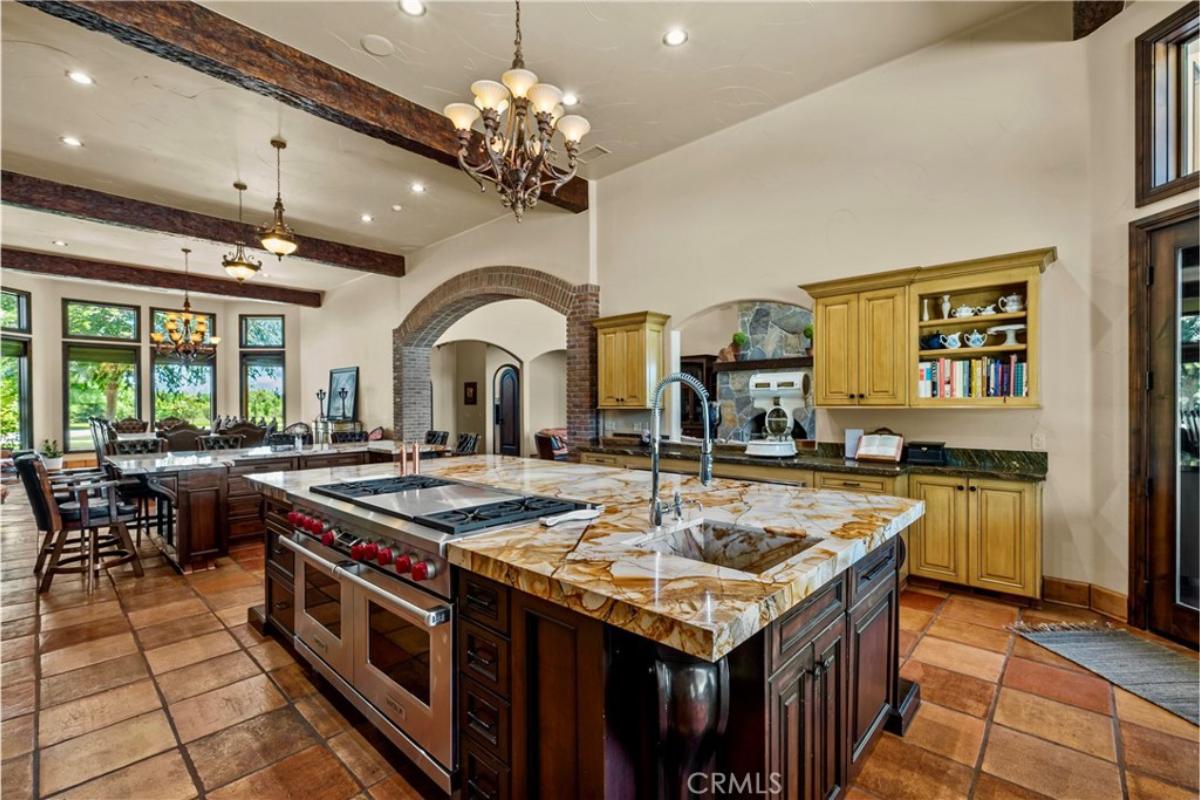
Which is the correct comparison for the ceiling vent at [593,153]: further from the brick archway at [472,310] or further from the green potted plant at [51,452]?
the green potted plant at [51,452]

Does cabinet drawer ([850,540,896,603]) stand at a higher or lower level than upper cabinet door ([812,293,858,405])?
lower

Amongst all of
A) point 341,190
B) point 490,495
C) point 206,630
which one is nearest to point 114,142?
point 341,190

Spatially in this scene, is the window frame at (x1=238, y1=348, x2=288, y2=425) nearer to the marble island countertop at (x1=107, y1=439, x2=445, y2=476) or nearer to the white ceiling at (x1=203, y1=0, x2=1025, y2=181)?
the marble island countertop at (x1=107, y1=439, x2=445, y2=476)

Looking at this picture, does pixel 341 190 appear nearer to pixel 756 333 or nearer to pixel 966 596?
pixel 756 333

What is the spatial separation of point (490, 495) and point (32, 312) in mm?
11794

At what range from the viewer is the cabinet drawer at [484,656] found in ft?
4.80

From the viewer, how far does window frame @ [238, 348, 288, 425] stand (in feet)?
38.8

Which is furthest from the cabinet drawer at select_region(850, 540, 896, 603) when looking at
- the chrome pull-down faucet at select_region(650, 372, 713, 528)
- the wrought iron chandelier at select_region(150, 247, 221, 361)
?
the wrought iron chandelier at select_region(150, 247, 221, 361)

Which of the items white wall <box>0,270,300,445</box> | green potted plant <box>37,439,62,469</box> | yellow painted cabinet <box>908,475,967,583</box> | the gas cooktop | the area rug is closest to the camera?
the gas cooktop

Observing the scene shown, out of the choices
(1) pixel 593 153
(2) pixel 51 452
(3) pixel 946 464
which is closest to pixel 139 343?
(2) pixel 51 452

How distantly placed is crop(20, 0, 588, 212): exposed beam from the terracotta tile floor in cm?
335

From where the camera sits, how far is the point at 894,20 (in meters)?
3.44

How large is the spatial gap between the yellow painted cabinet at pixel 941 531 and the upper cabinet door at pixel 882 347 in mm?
582

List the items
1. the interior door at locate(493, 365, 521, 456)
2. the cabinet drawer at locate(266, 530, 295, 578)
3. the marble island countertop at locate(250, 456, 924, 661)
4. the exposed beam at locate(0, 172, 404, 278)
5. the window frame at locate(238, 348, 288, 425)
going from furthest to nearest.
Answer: the window frame at locate(238, 348, 288, 425) → the interior door at locate(493, 365, 521, 456) → the exposed beam at locate(0, 172, 404, 278) → the cabinet drawer at locate(266, 530, 295, 578) → the marble island countertop at locate(250, 456, 924, 661)
